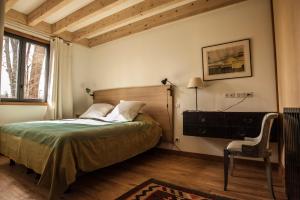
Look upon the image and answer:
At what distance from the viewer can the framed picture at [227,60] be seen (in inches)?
106

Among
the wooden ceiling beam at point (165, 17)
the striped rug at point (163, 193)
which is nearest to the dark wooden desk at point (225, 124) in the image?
the striped rug at point (163, 193)

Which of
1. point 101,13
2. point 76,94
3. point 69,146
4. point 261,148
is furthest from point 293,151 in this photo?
point 76,94

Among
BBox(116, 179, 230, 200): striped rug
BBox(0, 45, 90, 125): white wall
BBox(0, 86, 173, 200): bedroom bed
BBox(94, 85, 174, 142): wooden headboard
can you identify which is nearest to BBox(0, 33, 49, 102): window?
BBox(0, 45, 90, 125): white wall

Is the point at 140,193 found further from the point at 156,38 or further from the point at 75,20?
the point at 75,20

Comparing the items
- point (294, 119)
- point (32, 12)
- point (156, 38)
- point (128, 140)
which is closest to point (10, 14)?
point (32, 12)

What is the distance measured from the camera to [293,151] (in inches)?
49.8

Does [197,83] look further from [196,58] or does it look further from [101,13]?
[101,13]

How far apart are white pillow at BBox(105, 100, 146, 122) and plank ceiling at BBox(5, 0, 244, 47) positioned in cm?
158

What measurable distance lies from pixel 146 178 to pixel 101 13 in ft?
9.20

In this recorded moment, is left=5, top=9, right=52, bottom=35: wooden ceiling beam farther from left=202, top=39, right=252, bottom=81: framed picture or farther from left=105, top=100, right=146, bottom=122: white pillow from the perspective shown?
left=202, top=39, right=252, bottom=81: framed picture

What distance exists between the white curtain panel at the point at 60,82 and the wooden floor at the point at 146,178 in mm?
1245

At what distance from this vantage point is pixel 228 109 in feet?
9.19

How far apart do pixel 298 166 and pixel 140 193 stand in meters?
1.34

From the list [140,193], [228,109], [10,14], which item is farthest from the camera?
[10,14]
